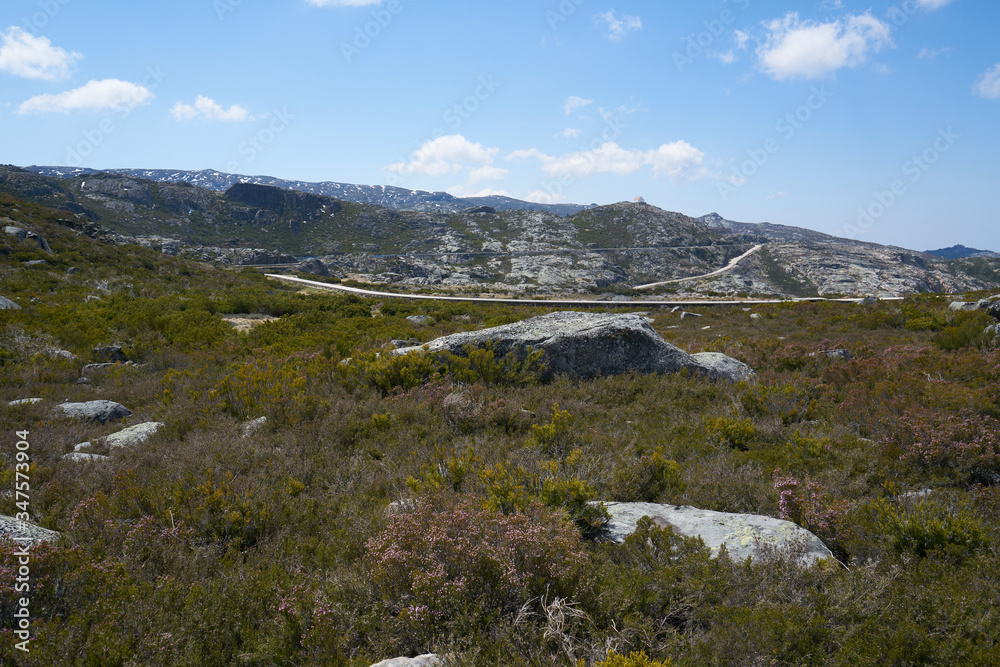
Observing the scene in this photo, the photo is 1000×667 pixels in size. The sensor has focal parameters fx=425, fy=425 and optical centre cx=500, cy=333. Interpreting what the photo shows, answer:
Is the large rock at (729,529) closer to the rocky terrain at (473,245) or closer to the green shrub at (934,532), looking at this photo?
the green shrub at (934,532)

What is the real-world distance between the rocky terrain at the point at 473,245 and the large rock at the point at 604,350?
246 feet

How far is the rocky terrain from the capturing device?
101938 millimetres

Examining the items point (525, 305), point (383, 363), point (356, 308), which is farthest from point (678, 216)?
point (383, 363)

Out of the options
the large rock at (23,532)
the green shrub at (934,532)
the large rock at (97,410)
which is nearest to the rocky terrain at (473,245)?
the large rock at (97,410)

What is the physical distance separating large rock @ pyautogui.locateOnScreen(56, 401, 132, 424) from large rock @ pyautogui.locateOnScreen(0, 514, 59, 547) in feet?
13.1

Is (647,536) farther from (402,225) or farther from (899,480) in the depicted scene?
(402,225)

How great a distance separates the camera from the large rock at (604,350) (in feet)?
33.8

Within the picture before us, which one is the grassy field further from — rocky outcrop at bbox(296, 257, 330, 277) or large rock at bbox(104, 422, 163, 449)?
rocky outcrop at bbox(296, 257, 330, 277)

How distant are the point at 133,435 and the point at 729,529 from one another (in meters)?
8.35

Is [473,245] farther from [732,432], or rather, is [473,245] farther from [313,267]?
[732,432]

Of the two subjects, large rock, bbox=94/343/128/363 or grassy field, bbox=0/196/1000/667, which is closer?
grassy field, bbox=0/196/1000/667

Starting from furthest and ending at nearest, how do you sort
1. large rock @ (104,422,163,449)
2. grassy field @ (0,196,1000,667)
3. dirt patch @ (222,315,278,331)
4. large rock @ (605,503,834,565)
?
1. dirt patch @ (222,315,278,331)
2. large rock @ (104,422,163,449)
3. large rock @ (605,503,834,565)
4. grassy field @ (0,196,1000,667)

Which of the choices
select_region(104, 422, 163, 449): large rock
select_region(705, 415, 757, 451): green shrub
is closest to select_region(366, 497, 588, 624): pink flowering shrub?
select_region(705, 415, 757, 451): green shrub

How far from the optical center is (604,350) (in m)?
10.4
